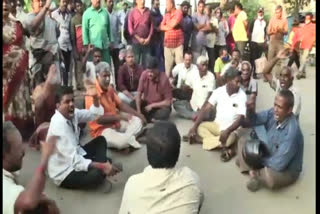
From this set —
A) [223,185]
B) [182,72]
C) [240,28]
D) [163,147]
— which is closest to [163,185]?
[163,147]

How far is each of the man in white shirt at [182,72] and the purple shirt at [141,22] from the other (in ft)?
0.63

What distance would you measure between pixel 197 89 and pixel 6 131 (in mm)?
840

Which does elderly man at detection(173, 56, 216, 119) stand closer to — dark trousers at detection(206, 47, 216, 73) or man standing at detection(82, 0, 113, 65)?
dark trousers at detection(206, 47, 216, 73)

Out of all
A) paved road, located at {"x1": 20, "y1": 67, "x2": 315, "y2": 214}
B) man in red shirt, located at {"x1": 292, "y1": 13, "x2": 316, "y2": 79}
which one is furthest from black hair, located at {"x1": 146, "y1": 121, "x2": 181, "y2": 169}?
man in red shirt, located at {"x1": 292, "y1": 13, "x2": 316, "y2": 79}

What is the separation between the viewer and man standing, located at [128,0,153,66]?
237cm

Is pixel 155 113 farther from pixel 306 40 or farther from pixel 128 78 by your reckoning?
pixel 306 40

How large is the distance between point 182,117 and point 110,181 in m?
0.42

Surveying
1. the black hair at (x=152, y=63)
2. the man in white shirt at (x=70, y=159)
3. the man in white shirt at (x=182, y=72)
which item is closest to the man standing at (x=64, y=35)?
the man in white shirt at (x=70, y=159)

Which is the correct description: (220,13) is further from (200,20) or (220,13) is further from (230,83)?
(230,83)

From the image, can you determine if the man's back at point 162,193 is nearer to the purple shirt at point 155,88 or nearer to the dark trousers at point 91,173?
the dark trousers at point 91,173

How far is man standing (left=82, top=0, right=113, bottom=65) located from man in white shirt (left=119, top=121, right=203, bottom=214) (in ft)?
1.54

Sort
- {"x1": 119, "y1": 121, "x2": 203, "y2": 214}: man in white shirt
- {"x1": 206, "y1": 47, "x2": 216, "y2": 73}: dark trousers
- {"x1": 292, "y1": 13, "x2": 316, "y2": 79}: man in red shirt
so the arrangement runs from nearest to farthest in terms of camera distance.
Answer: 1. {"x1": 119, "y1": 121, "x2": 203, "y2": 214}: man in white shirt
2. {"x1": 292, "y1": 13, "x2": 316, "y2": 79}: man in red shirt
3. {"x1": 206, "y1": 47, "x2": 216, "y2": 73}: dark trousers

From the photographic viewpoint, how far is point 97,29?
2383 millimetres

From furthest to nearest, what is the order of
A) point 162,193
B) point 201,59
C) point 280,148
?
point 201,59, point 280,148, point 162,193
